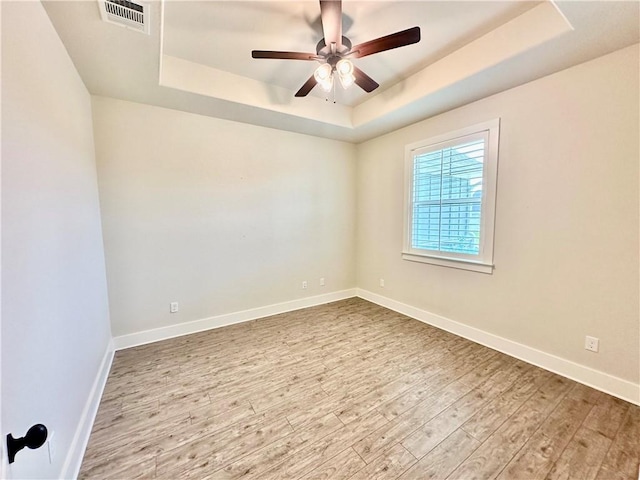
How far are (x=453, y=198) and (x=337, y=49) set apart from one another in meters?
2.04

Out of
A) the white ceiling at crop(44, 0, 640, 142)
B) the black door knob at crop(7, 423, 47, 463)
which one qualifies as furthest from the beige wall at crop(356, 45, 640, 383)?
the black door knob at crop(7, 423, 47, 463)

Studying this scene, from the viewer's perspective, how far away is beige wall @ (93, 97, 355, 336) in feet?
8.86

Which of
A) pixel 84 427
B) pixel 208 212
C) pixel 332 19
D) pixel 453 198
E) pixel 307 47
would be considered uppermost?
pixel 307 47

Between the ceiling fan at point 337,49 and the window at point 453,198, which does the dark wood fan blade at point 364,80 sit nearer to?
the ceiling fan at point 337,49

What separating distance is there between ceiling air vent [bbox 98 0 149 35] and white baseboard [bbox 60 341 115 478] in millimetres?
2454

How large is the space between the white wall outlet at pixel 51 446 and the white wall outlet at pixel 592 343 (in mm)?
3558

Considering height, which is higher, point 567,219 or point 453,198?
point 453,198

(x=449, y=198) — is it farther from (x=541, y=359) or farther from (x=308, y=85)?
(x=308, y=85)

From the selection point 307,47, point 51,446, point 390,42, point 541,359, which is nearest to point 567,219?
point 541,359

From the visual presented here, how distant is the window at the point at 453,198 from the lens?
8.88 ft

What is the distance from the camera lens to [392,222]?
3834 millimetres

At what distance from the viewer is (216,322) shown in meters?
3.25

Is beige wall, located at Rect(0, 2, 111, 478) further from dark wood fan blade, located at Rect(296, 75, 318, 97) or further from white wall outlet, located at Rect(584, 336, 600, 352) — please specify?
white wall outlet, located at Rect(584, 336, 600, 352)

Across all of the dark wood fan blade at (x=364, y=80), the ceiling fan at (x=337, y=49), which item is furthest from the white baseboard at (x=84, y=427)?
the dark wood fan blade at (x=364, y=80)
